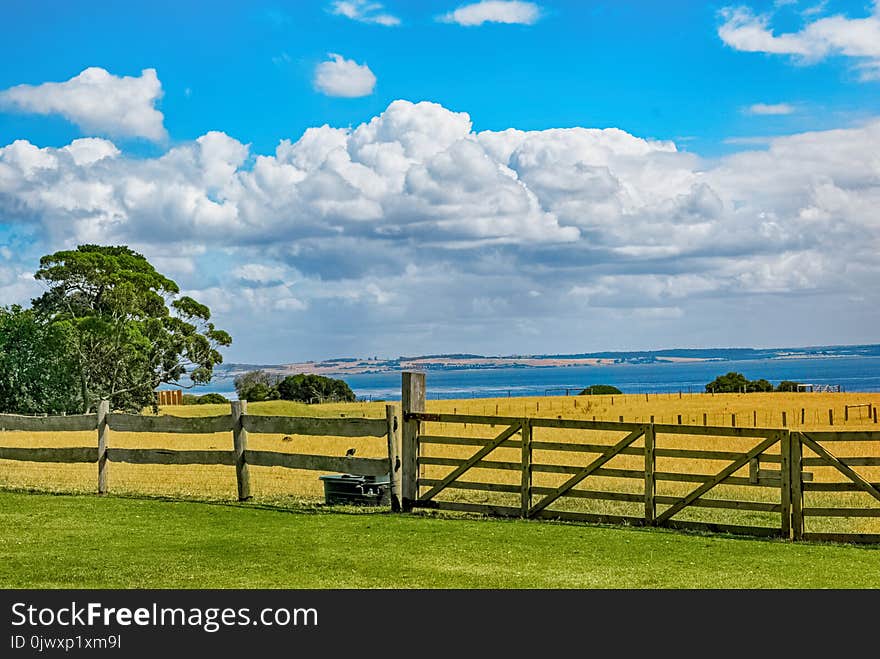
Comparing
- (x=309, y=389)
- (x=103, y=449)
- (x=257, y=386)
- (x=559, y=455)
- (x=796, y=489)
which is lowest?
(x=559, y=455)

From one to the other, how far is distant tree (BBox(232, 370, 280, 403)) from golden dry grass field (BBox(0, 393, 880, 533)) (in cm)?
2130

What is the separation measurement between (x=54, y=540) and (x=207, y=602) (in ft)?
14.9

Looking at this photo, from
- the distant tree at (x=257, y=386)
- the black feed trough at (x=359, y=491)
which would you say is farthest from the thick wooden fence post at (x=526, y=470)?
the distant tree at (x=257, y=386)

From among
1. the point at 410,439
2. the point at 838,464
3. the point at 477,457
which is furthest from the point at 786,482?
the point at 410,439

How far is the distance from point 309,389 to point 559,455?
79311 millimetres

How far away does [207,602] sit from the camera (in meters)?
8.29

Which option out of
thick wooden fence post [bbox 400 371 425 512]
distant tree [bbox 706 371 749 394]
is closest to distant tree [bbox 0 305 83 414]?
thick wooden fence post [bbox 400 371 425 512]

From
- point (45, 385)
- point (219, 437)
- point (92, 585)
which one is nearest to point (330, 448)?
point (219, 437)

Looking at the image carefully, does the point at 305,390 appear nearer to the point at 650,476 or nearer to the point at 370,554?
the point at 650,476

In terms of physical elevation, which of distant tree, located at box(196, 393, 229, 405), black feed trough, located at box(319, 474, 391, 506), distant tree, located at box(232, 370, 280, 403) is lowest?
distant tree, located at box(196, 393, 229, 405)

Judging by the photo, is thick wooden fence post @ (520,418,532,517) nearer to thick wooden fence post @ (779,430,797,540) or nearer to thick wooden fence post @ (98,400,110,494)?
thick wooden fence post @ (779,430,797,540)

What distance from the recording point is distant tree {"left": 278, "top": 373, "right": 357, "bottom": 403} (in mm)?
109938

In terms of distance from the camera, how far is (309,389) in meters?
Result: 111

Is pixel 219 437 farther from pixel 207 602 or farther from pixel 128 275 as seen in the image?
pixel 207 602
